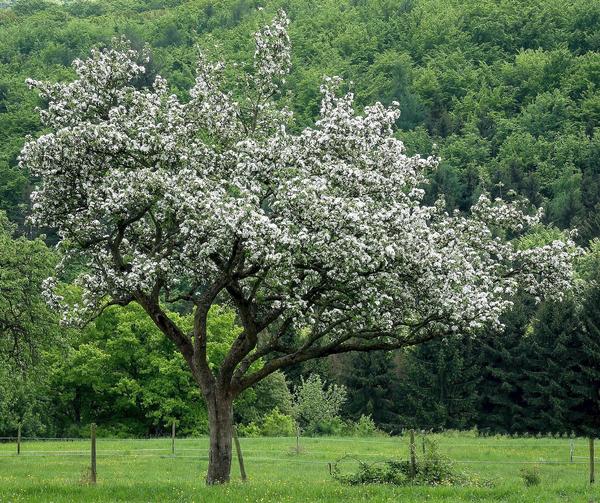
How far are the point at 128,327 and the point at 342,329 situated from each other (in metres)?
54.5

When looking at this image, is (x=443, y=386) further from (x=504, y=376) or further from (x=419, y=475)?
(x=419, y=475)

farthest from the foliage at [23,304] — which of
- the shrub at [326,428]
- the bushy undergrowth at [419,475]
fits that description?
the shrub at [326,428]

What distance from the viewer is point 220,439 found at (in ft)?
95.3

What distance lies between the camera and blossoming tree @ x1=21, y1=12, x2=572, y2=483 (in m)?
25.5

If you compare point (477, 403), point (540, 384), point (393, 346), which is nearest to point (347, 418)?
point (477, 403)

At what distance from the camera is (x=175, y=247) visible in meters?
29.1

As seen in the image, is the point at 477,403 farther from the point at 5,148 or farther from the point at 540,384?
the point at 5,148

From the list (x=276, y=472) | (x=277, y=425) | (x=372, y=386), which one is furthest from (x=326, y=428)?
(x=276, y=472)

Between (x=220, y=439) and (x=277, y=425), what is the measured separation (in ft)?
175

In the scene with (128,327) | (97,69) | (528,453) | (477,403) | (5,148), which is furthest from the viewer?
(5,148)

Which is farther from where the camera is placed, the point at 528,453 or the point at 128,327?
the point at 128,327

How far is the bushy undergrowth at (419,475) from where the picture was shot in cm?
2912

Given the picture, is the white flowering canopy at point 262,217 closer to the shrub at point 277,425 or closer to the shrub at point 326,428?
the shrub at point 326,428

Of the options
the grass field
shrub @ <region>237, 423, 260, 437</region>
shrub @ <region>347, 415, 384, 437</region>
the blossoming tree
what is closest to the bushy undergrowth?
the grass field
